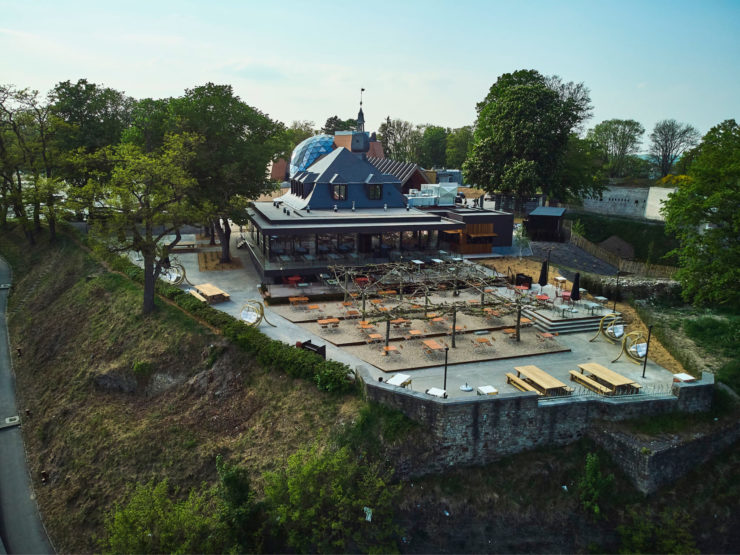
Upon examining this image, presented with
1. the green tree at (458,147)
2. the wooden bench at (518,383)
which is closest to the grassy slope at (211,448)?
the wooden bench at (518,383)

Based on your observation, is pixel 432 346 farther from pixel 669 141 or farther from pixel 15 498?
pixel 669 141

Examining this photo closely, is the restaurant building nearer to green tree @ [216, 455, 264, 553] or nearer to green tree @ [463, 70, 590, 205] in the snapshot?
green tree @ [463, 70, 590, 205]

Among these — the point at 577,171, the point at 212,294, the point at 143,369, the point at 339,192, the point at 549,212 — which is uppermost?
the point at 577,171

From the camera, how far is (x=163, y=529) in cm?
1672

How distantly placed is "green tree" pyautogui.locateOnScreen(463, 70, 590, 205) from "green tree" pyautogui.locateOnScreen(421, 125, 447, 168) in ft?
183

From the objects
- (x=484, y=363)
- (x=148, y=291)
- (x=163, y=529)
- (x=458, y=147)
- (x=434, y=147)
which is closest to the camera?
(x=163, y=529)

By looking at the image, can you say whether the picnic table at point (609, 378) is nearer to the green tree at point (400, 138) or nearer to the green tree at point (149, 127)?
the green tree at point (149, 127)

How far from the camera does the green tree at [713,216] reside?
896 inches

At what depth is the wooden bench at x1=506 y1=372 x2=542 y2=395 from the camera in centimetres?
2019

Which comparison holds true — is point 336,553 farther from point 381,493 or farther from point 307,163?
point 307,163

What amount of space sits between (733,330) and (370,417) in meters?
19.7

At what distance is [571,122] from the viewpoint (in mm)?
51781

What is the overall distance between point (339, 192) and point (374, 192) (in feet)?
9.67

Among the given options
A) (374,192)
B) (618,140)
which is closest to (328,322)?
(374,192)
